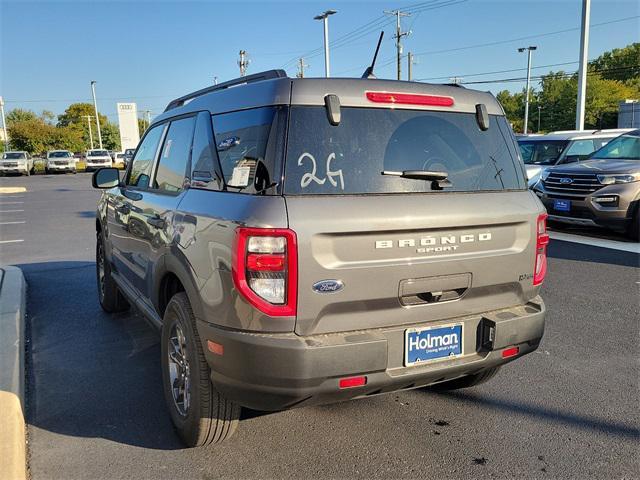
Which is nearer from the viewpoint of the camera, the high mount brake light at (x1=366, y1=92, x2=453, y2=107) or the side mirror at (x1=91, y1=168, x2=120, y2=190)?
the high mount brake light at (x1=366, y1=92, x2=453, y2=107)

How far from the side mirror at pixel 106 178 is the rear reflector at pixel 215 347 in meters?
2.80

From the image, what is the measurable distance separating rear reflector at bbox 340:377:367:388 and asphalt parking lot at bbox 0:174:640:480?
561 millimetres

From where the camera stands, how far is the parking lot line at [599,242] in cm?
801

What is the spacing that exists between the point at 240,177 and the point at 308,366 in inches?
36.8

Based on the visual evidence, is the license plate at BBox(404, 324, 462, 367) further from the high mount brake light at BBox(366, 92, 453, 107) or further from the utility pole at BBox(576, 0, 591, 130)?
the utility pole at BBox(576, 0, 591, 130)

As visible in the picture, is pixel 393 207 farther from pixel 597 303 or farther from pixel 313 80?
pixel 597 303

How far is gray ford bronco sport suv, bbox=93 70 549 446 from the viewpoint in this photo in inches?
92.0

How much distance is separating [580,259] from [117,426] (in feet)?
21.0

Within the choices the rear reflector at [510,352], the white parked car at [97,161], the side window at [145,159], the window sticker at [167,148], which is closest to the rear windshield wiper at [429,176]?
the rear reflector at [510,352]

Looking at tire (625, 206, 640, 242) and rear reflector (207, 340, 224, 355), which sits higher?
rear reflector (207, 340, 224, 355)

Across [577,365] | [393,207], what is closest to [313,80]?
[393,207]

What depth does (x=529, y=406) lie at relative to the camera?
3.35 meters

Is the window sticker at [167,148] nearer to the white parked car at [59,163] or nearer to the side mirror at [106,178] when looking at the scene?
the side mirror at [106,178]

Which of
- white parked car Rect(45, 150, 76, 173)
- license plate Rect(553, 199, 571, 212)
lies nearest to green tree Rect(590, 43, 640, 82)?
white parked car Rect(45, 150, 76, 173)
